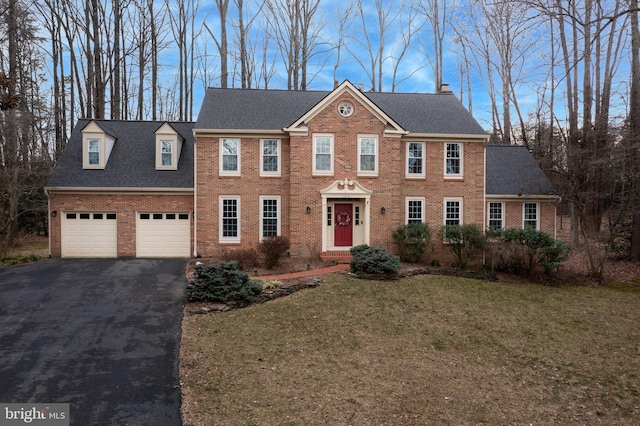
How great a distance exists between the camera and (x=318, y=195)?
49.9 feet

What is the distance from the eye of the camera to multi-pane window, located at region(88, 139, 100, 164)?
16.7 metres

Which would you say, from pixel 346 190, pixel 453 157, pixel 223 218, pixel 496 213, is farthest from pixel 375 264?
pixel 496 213

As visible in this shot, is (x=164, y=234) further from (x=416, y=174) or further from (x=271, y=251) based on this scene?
(x=416, y=174)

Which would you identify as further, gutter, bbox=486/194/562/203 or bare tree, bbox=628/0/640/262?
gutter, bbox=486/194/562/203

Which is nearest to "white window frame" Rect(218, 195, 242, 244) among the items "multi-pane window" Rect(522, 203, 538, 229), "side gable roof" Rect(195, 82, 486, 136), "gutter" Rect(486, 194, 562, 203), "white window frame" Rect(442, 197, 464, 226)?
"side gable roof" Rect(195, 82, 486, 136)

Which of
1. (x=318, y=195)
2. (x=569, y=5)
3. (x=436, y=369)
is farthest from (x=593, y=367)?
(x=318, y=195)

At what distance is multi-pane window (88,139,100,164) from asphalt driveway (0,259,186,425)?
231 inches

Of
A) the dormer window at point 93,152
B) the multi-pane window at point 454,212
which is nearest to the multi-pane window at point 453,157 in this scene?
the multi-pane window at point 454,212

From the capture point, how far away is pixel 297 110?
17234 millimetres

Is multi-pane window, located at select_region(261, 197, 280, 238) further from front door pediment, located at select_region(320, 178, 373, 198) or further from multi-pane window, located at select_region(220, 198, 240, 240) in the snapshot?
front door pediment, located at select_region(320, 178, 373, 198)

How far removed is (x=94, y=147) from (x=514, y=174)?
20282mm

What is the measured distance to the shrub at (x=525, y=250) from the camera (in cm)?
1399

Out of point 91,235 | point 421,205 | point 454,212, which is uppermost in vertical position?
point 421,205

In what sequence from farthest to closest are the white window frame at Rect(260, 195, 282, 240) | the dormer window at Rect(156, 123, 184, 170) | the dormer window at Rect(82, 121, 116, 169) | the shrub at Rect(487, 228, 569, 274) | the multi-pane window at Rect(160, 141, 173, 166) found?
the multi-pane window at Rect(160, 141, 173, 166) < the dormer window at Rect(156, 123, 184, 170) < the dormer window at Rect(82, 121, 116, 169) < the white window frame at Rect(260, 195, 282, 240) < the shrub at Rect(487, 228, 569, 274)
